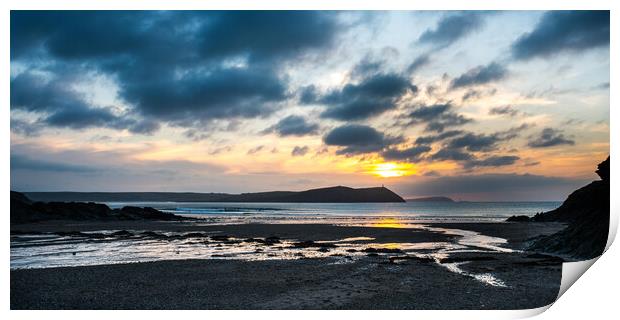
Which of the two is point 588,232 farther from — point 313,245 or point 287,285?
point 287,285

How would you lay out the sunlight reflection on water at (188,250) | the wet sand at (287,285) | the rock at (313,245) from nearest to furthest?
the wet sand at (287,285), the sunlight reflection on water at (188,250), the rock at (313,245)

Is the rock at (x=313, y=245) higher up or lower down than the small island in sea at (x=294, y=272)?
lower down

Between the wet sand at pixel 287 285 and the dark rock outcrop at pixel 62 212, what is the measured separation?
32314 millimetres

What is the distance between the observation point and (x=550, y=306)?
46.6 ft

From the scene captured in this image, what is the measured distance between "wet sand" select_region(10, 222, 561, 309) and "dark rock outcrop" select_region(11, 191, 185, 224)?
32.3m

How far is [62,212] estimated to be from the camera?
172 feet

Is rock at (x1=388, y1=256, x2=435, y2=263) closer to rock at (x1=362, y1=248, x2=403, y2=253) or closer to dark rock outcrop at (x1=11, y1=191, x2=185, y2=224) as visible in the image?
rock at (x1=362, y1=248, x2=403, y2=253)

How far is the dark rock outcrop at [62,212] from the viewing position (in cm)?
4559

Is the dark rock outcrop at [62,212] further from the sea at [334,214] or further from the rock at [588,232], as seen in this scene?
the rock at [588,232]

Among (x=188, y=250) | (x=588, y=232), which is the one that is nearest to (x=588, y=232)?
(x=588, y=232)

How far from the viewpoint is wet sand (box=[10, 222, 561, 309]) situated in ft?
45.8

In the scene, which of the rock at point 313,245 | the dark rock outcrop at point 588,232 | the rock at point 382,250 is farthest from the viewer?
the rock at point 313,245

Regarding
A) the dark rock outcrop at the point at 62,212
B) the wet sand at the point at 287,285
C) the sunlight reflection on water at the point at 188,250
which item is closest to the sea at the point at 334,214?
→ the dark rock outcrop at the point at 62,212
